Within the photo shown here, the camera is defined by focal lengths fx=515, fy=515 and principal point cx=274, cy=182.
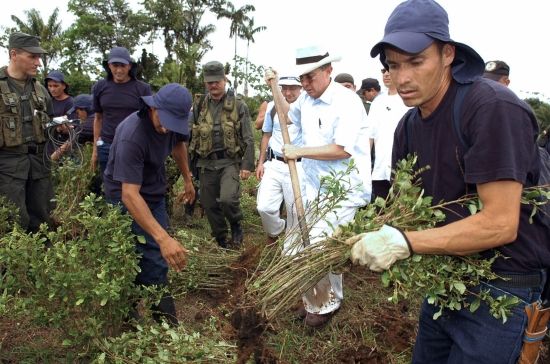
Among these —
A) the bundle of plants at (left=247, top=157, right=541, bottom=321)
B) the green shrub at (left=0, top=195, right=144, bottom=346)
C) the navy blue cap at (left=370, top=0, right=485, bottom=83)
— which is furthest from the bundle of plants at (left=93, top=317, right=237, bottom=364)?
the navy blue cap at (left=370, top=0, right=485, bottom=83)

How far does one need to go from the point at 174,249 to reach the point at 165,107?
2.92 feet

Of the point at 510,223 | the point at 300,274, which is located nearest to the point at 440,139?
the point at 510,223

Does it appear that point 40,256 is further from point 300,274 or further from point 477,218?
point 477,218

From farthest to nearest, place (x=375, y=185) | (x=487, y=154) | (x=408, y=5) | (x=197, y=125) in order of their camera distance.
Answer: (x=197, y=125) < (x=375, y=185) < (x=408, y=5) < (x=487, y=154)

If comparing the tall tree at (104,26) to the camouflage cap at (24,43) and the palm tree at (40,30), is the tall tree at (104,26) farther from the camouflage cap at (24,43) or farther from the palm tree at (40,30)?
the camouflage cap at (24,43)

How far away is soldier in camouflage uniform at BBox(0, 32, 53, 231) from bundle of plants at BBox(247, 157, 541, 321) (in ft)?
11.3

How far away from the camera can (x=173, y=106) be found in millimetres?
3217

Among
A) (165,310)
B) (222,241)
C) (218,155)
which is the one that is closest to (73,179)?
(218,155)

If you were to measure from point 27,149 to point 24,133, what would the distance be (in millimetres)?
158

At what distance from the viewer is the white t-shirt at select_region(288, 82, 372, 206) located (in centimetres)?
382

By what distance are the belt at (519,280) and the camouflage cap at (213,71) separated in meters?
4.16

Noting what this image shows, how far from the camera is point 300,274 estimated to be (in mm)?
2309

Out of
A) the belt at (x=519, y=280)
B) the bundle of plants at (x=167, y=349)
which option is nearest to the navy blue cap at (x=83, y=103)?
the bundle of plants at (x=167, y=349)

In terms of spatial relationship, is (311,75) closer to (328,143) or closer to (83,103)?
(328,143)
